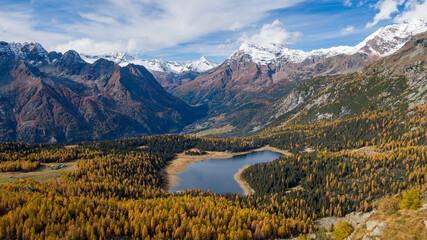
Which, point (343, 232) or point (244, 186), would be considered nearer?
point (343, 232)

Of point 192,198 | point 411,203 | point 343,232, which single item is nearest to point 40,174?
point 192,198

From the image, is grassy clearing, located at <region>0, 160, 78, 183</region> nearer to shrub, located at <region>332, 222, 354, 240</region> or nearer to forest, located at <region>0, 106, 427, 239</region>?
forest, located at <region>0, 106, 427, 239</region>

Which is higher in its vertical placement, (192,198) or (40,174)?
(40,174)

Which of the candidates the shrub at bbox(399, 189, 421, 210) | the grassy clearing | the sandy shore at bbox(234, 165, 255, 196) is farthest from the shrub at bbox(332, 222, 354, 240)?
the grassy clearing

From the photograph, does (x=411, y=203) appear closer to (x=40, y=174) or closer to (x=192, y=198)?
(x=192, y=198)

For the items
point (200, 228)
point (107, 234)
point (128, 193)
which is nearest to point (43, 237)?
point (107, 234)

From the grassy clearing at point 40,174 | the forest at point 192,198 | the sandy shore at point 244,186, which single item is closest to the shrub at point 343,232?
the forest at point 192,198

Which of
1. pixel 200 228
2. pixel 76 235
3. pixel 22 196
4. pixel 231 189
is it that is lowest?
pixel 231 189

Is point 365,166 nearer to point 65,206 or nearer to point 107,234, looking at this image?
point 107,234

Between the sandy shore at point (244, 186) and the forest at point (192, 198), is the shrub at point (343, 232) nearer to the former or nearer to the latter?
the forest at point (192, 198)
